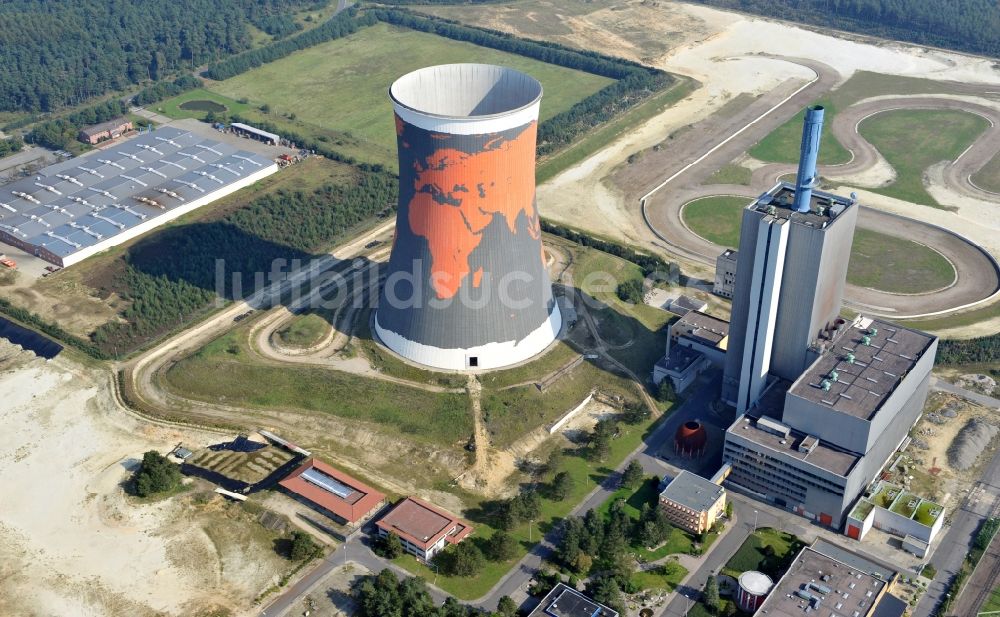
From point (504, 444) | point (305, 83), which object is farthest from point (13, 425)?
point (305, 83)

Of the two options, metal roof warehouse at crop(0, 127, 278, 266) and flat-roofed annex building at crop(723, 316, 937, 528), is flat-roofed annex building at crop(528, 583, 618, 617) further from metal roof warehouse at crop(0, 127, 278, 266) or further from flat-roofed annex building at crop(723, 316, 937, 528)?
metal roof warehouse at crop(0, 127, 278, 266)

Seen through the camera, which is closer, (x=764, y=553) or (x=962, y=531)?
(x=764, y=553)

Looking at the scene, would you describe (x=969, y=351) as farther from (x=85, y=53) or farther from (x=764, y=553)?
(x=85, y=53)

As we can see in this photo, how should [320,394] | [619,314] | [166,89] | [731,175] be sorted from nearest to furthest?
[320,394] → [619,314] → [731,175] → [166,89]

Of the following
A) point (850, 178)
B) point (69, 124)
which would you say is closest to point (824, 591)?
point (850, 178)

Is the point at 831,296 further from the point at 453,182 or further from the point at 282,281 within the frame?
the point at 282,281

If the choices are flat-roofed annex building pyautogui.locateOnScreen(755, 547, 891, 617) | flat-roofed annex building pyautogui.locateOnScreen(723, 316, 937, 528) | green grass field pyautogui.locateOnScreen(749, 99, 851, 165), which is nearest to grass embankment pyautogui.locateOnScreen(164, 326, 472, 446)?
flat-roofed annex building pyautogui.locateOnScreen(723, 316, 937, 528)

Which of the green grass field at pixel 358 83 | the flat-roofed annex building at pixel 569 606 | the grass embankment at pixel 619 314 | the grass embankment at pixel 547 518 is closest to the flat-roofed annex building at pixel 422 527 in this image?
the grass embankment at pixel 547 518
